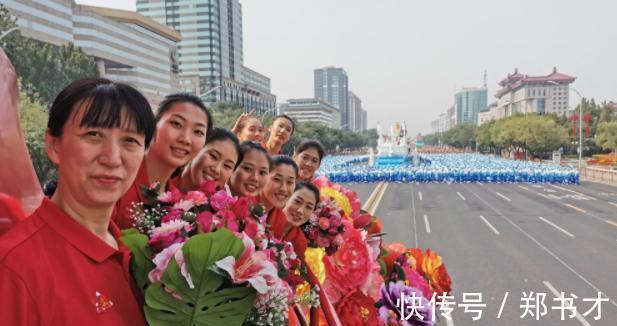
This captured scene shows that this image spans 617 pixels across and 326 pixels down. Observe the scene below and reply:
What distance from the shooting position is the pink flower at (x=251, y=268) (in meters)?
1.19

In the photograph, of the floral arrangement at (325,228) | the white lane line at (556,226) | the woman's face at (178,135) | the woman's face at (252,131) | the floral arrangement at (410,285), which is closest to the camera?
the woman's face at (178,135)

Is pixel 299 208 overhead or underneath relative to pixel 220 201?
underneath

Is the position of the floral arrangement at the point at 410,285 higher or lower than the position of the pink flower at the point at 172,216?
lower

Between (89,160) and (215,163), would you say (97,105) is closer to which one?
(89,160)

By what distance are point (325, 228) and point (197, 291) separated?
5.50 feet

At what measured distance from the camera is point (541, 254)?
39.0 ft

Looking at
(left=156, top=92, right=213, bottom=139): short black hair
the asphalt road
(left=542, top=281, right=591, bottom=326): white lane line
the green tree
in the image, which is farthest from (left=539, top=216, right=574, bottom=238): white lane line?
the green tree

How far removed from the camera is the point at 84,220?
4.33 ft

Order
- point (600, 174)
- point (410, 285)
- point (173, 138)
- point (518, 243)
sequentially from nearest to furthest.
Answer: point (173, 138) < point (410, 285) < point (518, 243) < point (600, 174)

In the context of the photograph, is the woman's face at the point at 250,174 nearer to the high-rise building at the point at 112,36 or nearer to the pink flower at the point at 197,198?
the pink flower at the point at 197,198

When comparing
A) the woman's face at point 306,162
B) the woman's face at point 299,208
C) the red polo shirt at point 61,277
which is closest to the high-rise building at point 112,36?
the woman's face at point 306,162

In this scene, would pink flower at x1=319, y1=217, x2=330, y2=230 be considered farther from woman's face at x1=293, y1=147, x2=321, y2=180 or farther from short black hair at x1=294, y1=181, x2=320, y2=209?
woman's face at x1=293, y1=147, x2=321, y2=180

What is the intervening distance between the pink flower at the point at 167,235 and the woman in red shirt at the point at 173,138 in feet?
2.65

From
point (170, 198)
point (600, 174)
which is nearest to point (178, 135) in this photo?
point (170, 198)
